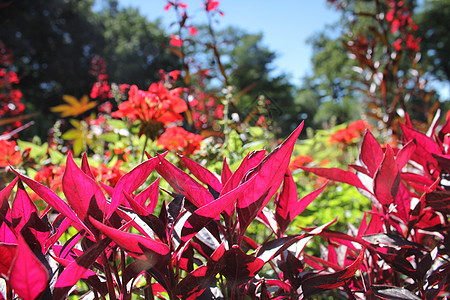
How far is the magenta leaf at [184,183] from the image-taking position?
1.62ft

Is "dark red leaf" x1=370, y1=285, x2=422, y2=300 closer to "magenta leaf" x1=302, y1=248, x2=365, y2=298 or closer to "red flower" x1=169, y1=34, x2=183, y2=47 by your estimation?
"magenta leaf" x1=302, y1=248, x2=365, y2=298

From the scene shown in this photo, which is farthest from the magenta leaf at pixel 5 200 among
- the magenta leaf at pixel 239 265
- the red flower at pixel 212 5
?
the red flower at pixel 212 5

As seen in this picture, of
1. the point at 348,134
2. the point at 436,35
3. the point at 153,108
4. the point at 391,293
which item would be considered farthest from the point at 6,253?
the point at 436,35

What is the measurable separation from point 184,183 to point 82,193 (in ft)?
0.47

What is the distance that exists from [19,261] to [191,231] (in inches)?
8.7

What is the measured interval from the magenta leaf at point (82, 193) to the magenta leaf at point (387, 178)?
0.47 m

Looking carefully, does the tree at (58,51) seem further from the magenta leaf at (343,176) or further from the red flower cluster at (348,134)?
the magenta leaf at (343,176)

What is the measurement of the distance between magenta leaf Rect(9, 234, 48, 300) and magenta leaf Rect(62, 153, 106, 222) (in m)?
0.10

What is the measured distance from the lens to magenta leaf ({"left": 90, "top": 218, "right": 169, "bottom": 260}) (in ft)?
1.26

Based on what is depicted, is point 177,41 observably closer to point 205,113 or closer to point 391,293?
point 205,113

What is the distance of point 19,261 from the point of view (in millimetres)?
326

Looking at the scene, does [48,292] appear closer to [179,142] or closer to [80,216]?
[80,216]

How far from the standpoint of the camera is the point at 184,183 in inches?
19.7

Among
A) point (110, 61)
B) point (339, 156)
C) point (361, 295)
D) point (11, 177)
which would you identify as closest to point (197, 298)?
point (361, 295)
